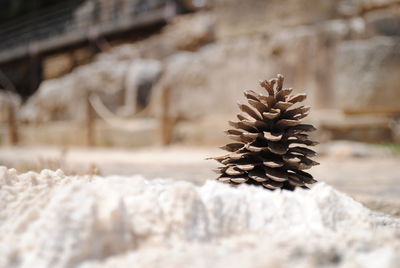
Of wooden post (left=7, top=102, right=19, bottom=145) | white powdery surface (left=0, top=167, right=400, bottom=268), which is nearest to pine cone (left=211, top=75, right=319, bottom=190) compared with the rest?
white powdery surface (left=0, top=167, right=400, bottom=268)

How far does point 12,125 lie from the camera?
8852mm

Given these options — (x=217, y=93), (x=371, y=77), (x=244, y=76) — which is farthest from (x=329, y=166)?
(x=217, y=93)

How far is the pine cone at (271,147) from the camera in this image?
0.92m

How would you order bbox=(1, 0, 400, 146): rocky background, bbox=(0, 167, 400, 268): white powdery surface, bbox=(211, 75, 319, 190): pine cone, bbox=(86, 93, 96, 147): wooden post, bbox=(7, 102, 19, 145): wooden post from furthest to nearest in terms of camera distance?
1. bbox=(7, 102, 19, 145): wooden post
2. bbox=(86, 93, 96, 147): wooden post
3. bbox=(1, 0, 400, 146): rocky background
4. bbox=(211, 75, 319, 190): pine cone
5. bbox=(0, 167, 400, 268): white powdery surface

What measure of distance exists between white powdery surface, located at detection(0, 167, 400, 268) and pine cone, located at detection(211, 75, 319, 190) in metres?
0.20

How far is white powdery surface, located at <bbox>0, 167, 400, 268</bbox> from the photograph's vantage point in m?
0.51

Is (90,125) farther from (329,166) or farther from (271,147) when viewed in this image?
(271,147)

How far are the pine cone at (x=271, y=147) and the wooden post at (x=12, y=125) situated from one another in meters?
9.14

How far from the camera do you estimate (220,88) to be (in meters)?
6.07

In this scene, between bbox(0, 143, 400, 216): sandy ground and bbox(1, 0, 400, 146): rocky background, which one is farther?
bbox(1, 0, 400, 146): rocky background

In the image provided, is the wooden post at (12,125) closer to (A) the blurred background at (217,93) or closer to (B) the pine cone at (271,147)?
(A) the blurred background at (217,93)

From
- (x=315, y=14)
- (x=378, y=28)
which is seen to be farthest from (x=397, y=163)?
(x=315, y=14)

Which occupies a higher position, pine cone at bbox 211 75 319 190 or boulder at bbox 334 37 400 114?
boulder at bbox 334 37 400 114

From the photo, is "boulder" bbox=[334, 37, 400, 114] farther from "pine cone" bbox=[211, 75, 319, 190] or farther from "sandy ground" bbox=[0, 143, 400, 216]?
"pine cone" bbox=[211, 75, 319, 190]
